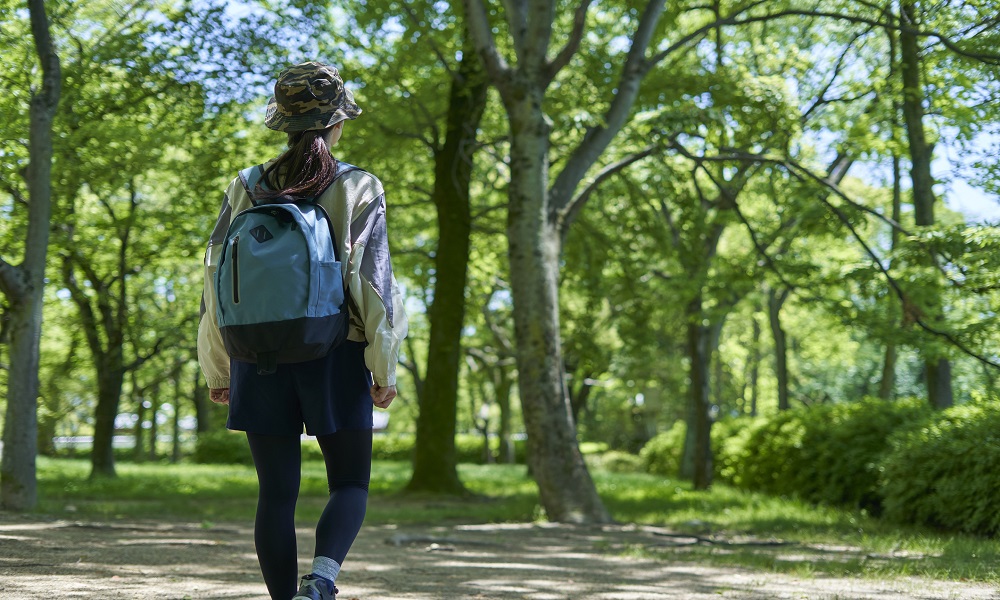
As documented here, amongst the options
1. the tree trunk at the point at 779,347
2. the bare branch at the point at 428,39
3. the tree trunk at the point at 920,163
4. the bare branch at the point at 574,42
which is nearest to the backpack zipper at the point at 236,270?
the bare branch at the point at 574,42

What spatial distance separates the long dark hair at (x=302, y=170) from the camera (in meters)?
2.95

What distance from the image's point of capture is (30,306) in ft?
27.7

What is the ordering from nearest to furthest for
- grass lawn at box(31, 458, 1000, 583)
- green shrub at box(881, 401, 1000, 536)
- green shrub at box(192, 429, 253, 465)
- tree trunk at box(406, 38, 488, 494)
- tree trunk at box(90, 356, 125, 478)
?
grass lawn at box(31, 458, 1000, 583)
green shrub at box(881, 401, 1000, 536)
tree trunk at box(406, 38, 488, 494)
tree trunk at box(90, 356, 125, 478)
green shrub at box(192, 429, 253, 465)

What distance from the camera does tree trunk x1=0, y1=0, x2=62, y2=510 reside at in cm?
837

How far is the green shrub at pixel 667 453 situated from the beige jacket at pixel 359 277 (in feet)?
70.0

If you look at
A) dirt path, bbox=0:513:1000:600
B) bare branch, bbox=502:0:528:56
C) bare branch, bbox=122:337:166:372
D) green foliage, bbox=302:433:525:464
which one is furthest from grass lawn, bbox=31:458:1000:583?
green foliage, bbox=302:433:525:464

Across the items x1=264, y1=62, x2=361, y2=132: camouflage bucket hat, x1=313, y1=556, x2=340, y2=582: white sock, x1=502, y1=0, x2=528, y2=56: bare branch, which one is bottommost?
x1=313, y1=556, x2=340, y2=582: white sock

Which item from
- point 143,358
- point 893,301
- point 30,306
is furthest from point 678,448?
point 30,306

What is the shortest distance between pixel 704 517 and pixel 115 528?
6.70m

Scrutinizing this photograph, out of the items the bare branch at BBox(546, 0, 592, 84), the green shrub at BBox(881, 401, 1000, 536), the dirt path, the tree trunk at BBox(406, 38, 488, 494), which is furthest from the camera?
the tree trunk at BBox(406, 38, 488, 494)

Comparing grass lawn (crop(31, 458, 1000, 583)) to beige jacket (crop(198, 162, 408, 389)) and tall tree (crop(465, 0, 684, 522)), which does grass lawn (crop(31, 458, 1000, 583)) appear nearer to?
tall tree (crop(465, 0, 684, 522))

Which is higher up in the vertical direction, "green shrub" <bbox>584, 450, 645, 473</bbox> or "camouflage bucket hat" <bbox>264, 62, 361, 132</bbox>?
"camouflage bucket hat" <bbox>264, 62, 361, 132</bbox>

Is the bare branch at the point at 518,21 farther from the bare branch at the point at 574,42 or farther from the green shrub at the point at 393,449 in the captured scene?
the green shrub at the point at 393,449

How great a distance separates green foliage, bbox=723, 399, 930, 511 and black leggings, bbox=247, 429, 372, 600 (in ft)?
28.9
